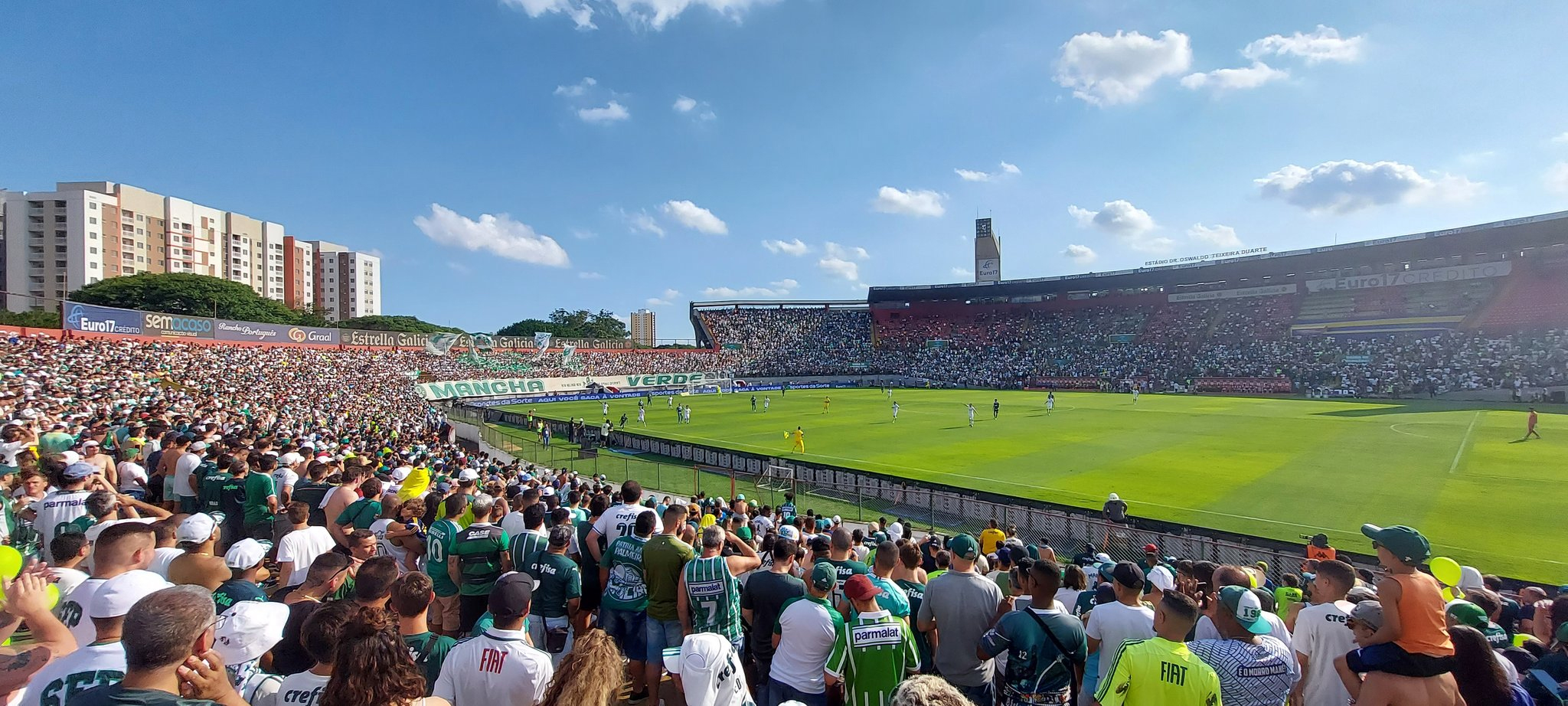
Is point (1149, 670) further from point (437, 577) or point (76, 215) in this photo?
point (76, 215)

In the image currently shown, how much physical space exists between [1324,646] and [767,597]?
13.6 feet

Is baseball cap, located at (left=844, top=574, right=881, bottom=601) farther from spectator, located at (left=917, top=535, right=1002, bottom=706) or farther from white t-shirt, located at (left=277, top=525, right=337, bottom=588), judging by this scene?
white t-shirt, located at (left=277, top=525, right=337, bottom=588)

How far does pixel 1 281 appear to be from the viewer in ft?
305

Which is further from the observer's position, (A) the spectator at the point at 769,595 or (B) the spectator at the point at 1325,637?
(A) the spectator at the point at 769,595

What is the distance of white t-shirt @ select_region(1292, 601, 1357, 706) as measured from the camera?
15.2 feet

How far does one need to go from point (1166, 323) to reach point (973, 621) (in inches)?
3175

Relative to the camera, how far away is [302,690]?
308cm

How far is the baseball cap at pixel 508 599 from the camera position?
11.6ft

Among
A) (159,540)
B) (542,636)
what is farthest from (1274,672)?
(159,540)

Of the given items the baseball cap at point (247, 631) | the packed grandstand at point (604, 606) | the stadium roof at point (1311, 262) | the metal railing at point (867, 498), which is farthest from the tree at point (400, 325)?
the baseball cap at point (247, 631)

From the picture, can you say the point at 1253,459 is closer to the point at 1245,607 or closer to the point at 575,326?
the point at 1245,607

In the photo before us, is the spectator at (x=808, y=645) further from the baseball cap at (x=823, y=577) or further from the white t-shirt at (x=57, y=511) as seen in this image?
the white t-shirt at (x=57, y=511)

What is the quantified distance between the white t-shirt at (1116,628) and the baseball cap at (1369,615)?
120cm

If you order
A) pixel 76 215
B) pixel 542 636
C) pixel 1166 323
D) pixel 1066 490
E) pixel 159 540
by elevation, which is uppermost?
pixel 76 215
